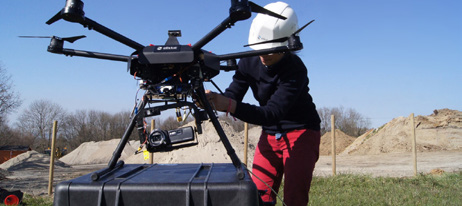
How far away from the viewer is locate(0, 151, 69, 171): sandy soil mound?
20.2m

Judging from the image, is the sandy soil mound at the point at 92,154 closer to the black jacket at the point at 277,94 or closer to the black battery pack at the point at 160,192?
the black jacket at the point at 277,94

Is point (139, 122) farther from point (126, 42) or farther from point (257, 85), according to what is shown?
point (257, 85)

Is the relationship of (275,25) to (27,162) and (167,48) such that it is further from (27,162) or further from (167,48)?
(27,162)

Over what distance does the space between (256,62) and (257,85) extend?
0.59 ft

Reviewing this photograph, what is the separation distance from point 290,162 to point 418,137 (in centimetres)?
2414

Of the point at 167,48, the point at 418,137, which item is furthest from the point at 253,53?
the point at 418,137

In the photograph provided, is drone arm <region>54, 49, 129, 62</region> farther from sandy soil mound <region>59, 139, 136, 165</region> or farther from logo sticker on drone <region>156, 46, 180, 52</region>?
sandy soil mound <region>59, 139, 136, 165</region>

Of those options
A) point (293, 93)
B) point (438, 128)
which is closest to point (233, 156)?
point (293, 93)

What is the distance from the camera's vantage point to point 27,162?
2156 centimetres

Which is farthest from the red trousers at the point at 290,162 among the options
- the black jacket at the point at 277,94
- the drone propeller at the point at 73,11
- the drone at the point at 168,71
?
the drone propeller at the point at 73,11

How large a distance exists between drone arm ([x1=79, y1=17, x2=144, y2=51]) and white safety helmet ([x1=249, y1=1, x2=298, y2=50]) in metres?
1.10

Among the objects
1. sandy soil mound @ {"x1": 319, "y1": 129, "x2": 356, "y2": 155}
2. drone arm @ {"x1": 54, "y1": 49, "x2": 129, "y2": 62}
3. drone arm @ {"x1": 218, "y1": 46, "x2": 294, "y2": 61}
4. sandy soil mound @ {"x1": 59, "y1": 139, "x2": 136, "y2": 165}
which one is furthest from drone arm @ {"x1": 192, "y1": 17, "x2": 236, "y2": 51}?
sandy soil mound @ {"x1": 59, "y1": 139, "x2": 136, "y2": 165}

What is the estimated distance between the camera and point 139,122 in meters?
1.52

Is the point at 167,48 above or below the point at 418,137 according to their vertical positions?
above
